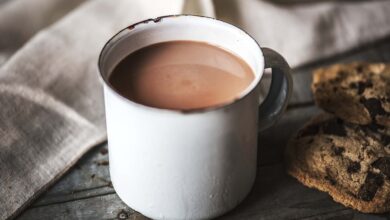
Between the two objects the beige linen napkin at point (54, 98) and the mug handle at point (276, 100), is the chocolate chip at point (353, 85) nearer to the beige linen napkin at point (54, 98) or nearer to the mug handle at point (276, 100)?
the mug handle at point (276, 100)

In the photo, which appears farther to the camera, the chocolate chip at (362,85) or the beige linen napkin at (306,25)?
the beige linen napkin at (306,25)

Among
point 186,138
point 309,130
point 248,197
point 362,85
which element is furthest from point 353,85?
point 186,138

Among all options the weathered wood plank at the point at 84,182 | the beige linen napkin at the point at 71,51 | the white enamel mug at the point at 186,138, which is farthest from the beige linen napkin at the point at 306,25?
the weathered wood plank at the point at 84,182

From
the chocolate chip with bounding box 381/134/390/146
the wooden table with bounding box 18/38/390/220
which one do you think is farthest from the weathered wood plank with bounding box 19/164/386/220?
the chocolate chip with bounding box 381/134/390/146

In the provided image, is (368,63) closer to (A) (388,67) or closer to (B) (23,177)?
(A) (388,67)

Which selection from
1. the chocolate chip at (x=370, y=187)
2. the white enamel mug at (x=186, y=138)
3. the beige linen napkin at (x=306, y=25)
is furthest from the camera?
the beige linen napkin at (x=306, y=25)

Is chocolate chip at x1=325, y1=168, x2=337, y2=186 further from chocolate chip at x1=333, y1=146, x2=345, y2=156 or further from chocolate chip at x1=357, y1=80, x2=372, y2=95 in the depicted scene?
chocolate chip at x1=357, y1=80, x2=372, y2=95
